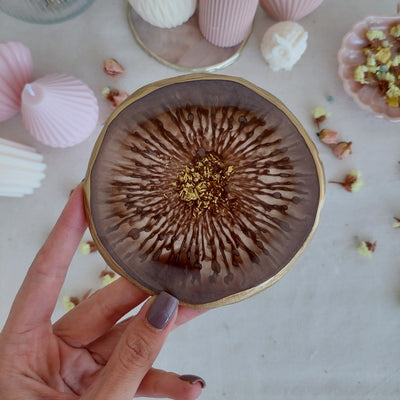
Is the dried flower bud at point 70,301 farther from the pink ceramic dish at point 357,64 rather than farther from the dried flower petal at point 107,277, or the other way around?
the pink ceramic dish at point 357,64

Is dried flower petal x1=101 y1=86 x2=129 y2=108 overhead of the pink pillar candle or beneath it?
beneath

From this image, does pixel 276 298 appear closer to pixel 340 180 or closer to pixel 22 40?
pixel 340 180

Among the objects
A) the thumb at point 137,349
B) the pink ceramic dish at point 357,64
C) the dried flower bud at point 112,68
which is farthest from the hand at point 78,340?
the pink ceramic dish at point 357,64

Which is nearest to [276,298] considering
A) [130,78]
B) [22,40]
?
[130,78]

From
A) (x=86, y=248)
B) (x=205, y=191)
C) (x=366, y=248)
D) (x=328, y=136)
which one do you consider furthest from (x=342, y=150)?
(x=86, y=248)

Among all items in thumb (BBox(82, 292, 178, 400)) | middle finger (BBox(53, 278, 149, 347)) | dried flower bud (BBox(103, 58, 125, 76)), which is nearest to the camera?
thumb (BBox(82, 292, 178, 400))

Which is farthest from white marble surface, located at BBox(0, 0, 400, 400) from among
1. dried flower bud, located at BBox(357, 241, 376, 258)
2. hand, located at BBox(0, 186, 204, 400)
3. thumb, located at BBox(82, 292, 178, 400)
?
thumb, located at BBox(82, 292, 178, 400)

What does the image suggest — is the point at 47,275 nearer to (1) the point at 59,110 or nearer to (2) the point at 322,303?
(1) the point at 59,110

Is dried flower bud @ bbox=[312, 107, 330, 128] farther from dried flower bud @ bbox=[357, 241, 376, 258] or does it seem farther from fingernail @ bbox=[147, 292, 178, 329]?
fingernail @ bbox=[147, 292, 178, 329]
